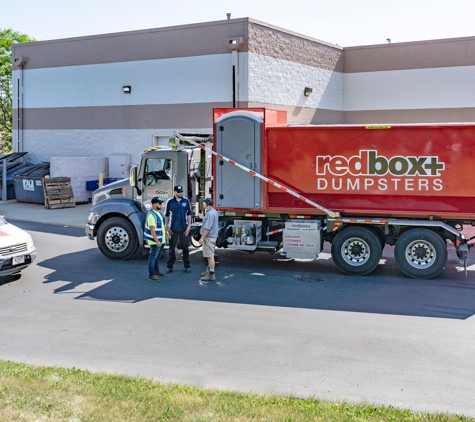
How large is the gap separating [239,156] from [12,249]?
4968 millimetres

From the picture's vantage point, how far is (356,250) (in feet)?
42.9

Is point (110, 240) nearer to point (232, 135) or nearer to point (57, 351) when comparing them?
point (232, 135)

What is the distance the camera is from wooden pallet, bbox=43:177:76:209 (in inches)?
944

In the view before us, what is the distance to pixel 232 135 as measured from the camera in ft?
44.3

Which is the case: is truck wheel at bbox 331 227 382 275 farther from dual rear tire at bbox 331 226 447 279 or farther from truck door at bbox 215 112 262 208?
truck door at bbox 215 112 262 208

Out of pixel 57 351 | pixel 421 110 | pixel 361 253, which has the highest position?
pixel 421 110

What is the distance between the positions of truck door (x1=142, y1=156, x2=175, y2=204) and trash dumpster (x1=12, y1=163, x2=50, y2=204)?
1155 centimetres

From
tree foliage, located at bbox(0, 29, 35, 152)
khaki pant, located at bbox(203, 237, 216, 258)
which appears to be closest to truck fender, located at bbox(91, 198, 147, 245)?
khaki pant, located at bbox(203, 237, 216, 258)

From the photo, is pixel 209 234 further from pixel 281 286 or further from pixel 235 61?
pixel 235 61

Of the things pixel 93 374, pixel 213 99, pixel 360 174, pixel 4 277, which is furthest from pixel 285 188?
pixel 213 99

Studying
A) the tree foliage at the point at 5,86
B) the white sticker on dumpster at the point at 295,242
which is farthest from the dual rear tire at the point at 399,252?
the tree foliage at the point at 5,86

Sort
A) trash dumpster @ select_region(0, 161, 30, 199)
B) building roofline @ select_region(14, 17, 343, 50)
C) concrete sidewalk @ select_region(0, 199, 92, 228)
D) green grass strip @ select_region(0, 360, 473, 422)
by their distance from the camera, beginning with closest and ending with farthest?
green grass strip @ select_region(0, 360, 473, 422)
concrete sidewalk @ select_region(0, 199, 92, 228)
building roofline @ select_region(14, 17, 343, 50)
trash dumpster @ select_region(0, 161, 30, 199)

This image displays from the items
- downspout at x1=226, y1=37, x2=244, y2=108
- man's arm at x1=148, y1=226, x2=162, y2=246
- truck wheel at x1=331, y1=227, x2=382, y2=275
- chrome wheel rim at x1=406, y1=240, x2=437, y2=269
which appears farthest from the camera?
downspout at x1=226, y1=37, x2=244, y2=108

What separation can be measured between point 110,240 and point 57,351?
6.37 metres
